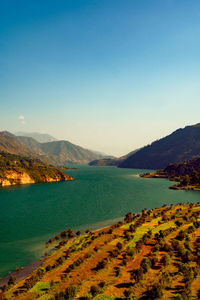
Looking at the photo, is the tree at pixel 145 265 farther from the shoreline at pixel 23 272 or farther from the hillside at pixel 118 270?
the shoreline at pixel 23 272

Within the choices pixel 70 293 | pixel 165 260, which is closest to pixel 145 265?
pixel 165 260

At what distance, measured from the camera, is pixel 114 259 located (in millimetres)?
39875

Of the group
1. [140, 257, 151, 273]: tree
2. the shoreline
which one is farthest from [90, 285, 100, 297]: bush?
the shoreline

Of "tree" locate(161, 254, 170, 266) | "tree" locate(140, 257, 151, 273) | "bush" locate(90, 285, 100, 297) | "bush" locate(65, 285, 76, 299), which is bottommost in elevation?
"tree" locate(161, 254, 170, 266)

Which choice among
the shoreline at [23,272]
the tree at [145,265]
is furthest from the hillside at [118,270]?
the shoreline at [23,272]

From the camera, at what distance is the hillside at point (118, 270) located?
28.5 meters

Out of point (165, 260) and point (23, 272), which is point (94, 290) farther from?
point (23, 272)

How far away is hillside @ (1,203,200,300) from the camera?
93.5ft

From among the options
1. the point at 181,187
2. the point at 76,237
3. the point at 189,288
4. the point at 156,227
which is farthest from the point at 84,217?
the point at 181,187

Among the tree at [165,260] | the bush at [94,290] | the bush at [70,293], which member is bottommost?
the tree at [165,260]

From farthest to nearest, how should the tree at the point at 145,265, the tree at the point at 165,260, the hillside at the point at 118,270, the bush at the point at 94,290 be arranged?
the tree at the point at 165,260
the tree at the point at 145,265
the hillside at the point at 118,270
the bush at the point at 94,290

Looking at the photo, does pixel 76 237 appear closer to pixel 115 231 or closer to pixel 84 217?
pixel 115 231

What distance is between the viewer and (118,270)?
115ft

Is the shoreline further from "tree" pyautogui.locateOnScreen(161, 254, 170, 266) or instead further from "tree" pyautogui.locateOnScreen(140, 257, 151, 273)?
"tree" pyautogui.locateOnScreen(161, 254, 170, 266)
